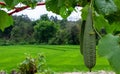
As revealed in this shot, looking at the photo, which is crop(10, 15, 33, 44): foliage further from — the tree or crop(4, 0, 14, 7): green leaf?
crop(4, 0, 14, 7): green leaf

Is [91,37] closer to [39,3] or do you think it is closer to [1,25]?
[39,3]

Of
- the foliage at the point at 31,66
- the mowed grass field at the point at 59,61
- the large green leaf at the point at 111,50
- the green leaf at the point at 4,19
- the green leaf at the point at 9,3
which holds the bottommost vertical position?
the mowed grass field at the point at 59,61

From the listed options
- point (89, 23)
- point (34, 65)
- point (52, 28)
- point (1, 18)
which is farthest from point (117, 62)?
point (52, 28)

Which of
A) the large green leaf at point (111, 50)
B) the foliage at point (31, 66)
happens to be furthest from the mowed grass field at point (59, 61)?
the large green leaf at point (111, 50)

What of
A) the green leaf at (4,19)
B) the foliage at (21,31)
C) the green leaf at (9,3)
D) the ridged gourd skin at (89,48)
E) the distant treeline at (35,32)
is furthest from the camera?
the distant treeline at (35,32)

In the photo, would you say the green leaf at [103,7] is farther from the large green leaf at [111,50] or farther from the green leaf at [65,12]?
the green leaf at [65,12]

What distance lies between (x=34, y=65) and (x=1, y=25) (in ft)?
30.1

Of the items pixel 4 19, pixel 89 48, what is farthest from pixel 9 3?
pixel 89 48

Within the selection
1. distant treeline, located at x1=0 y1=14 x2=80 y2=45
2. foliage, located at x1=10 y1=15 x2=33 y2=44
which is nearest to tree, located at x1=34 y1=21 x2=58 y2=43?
distant treeline, located at x1=0 y1=14 x2=80 y2=45

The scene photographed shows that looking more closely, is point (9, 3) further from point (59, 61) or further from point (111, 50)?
point (59, 61)

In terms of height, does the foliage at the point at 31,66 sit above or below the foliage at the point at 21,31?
below

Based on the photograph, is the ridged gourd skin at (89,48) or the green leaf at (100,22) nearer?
the ridged gourd skin at (89,48)

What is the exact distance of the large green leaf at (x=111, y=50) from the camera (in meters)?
1.40

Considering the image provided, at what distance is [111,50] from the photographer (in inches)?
56.3
